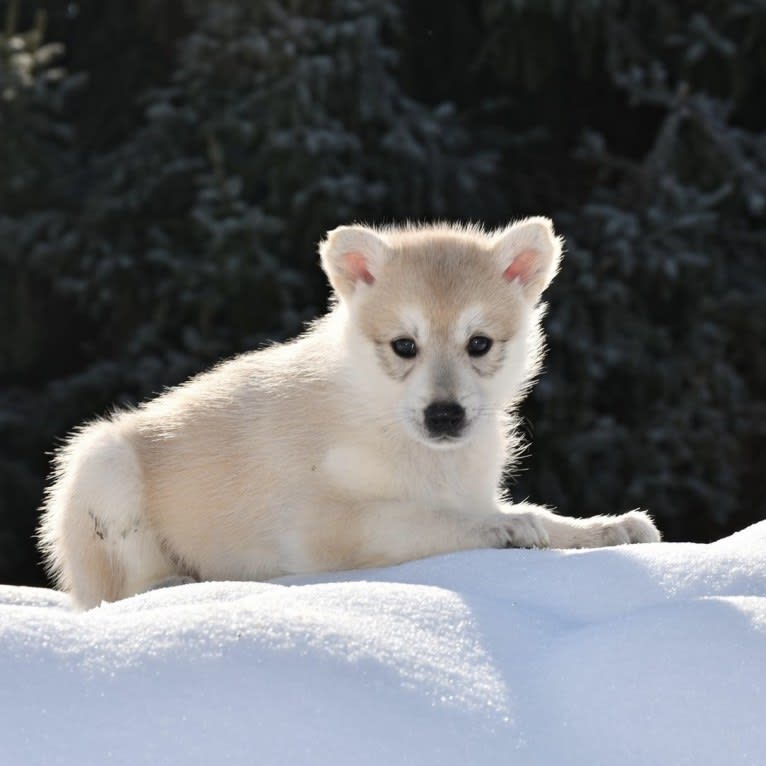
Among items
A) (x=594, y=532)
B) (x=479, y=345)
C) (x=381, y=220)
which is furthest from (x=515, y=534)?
(x=381, y=220)

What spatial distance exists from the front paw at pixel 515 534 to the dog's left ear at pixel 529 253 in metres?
1.03

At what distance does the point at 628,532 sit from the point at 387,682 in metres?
1.80

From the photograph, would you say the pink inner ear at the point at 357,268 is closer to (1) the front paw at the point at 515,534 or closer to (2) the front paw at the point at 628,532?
(1) the front paw at the point at 515,534

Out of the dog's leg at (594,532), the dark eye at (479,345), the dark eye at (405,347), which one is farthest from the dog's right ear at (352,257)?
the dog's leg at (594,532)

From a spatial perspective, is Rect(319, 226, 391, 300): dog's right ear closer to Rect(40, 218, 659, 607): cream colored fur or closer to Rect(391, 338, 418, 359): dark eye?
Rect(40, 218, 659, 607): cream colored fur

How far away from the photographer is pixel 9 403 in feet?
31.7

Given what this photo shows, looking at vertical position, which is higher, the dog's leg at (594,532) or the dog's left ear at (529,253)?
the dog's left ear at (529,253)

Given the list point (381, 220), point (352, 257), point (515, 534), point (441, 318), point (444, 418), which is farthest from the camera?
point (381, 220)

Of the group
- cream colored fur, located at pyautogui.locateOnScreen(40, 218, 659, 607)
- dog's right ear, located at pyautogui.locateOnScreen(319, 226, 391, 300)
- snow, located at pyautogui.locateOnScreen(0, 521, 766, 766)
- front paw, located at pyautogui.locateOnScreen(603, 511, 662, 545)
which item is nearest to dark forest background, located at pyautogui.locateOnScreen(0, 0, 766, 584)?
dog's right ear, located at pyautogui.locateOnScreen(319, 226, 391, 300)

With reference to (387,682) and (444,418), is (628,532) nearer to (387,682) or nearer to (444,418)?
(444,418)

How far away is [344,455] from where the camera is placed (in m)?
4.14

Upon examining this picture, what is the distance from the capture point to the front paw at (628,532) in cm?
410

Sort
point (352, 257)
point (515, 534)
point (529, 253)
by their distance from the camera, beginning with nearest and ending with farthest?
point (515, 534), point (352, 257), point (529, 253)

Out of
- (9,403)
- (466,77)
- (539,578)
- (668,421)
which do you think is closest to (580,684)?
(539,578)
